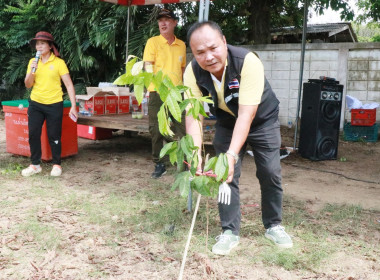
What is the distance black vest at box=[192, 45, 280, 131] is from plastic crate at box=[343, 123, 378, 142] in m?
5.61

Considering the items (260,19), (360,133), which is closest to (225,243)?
(360,133)

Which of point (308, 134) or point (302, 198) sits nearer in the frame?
point (302, 198)

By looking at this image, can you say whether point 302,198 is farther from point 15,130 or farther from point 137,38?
point 137,38

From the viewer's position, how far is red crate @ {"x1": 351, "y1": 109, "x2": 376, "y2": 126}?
25.1 feet

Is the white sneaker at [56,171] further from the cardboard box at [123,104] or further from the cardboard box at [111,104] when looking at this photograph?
the cardboard box at [123,104]

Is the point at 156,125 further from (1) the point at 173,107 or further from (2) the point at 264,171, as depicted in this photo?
(1) the point at 173,107

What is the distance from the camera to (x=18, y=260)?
2836mm

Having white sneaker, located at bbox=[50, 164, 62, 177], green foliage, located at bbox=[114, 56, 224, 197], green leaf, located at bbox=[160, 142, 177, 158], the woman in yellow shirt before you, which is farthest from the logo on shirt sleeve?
white sneaker, located at bbox=[50, 164, 62, 177]

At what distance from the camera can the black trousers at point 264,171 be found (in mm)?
2926

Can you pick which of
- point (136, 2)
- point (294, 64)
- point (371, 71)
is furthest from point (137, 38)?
point (371, 71)

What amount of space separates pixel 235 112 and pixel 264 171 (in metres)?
0.50

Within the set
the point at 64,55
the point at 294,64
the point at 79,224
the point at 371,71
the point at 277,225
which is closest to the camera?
the point at 277,225

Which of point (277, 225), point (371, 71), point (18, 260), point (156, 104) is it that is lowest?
point (18, 260)

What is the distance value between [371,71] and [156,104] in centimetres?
556
